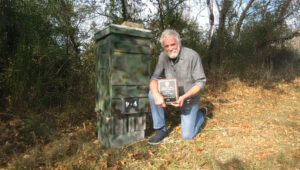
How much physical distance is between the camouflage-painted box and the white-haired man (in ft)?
0.71

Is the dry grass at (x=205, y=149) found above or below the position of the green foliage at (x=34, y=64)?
below

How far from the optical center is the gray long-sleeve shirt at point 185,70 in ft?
9.79

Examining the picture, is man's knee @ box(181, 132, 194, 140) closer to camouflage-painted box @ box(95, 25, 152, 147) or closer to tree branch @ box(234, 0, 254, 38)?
camouflage-painted box @ box(95, 25, 152, 147)

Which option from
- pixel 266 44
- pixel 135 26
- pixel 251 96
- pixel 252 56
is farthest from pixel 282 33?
pixel 135 26

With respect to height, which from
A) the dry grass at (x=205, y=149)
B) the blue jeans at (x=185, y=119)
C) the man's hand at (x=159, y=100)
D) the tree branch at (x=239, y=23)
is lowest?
the dry grass at (x=205, y=149)

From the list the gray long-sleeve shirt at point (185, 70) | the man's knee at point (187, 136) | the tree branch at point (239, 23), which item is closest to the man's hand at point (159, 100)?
the gray long-sleeve shirt at point (185, 70)

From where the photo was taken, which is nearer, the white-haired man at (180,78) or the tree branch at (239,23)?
the white-haired man at (180,78)

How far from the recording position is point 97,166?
2.43m

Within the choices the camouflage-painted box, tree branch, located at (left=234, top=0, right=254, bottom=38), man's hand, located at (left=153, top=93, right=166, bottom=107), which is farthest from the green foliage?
tree branch, located at (left=234, top=0, right=254, bottom=38)

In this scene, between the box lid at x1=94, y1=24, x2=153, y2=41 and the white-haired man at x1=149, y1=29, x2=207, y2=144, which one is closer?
the box lid at x1=94, y1=24, x2=153, y2=41

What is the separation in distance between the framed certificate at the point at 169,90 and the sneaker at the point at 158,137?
590mm

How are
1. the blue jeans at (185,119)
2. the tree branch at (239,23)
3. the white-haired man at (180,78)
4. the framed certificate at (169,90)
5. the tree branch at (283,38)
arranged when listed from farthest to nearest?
the tree branch at (239,23) < the tree branch at (283,38) < the blue jeans at (185,119) < the white-haired man at (180,78) < the framed certificate at (169,90)

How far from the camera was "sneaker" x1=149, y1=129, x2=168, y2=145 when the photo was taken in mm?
3004

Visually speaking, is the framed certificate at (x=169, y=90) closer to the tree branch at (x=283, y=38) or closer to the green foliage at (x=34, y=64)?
the green foliage at (x=34, y=64)
